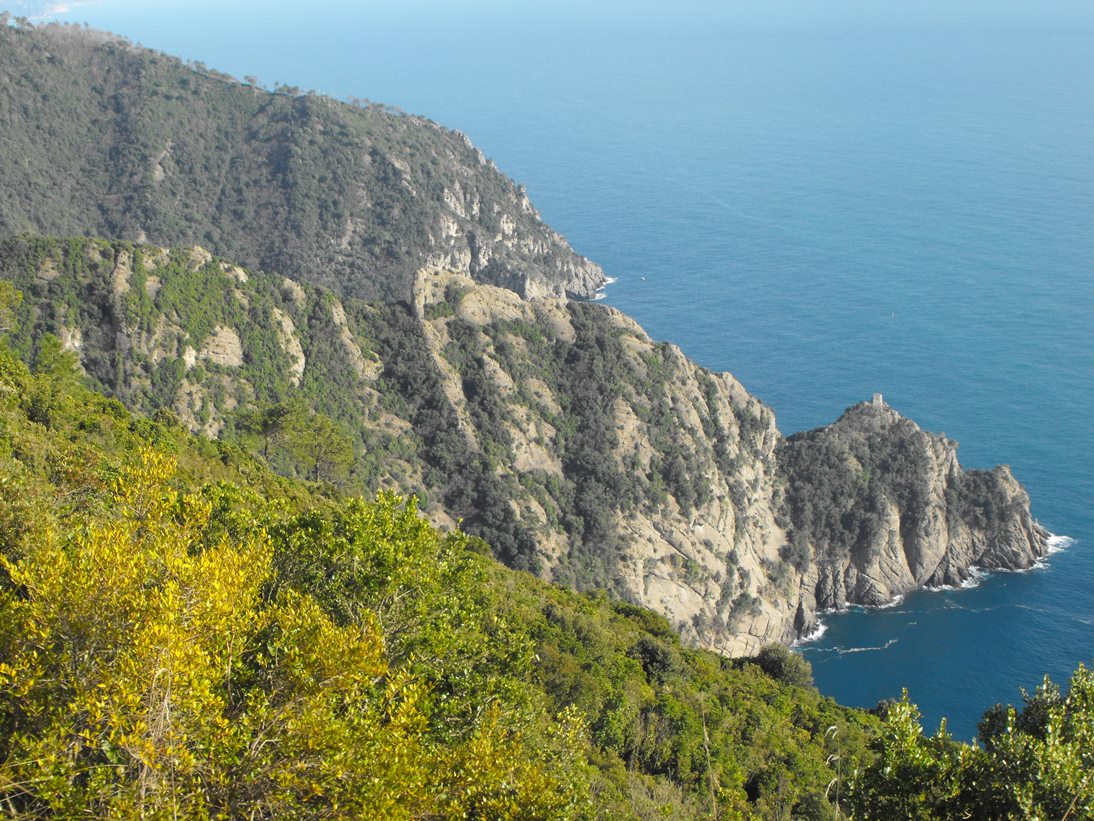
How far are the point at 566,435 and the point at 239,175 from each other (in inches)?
3353

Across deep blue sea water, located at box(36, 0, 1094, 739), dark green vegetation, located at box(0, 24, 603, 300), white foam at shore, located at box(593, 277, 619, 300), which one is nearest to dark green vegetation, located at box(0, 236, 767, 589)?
deep blue sea water, located at box(36, 0, 1094, 739)

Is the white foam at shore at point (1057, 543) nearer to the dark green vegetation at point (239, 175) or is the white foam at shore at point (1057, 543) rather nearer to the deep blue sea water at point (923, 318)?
the deep blue sea water at point (923, 318)

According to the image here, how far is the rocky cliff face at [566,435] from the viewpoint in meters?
69.9

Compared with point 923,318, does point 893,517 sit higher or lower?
lower

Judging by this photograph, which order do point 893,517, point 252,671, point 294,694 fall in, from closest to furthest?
point 294,694 → point 252,671 → point 893,517

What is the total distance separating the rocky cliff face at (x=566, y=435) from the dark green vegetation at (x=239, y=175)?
50.2 meters

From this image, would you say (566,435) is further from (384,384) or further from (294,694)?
(294,694)

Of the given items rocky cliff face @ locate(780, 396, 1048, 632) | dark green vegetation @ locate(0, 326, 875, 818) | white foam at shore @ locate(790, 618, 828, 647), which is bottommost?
dark green vegetation @ locate(0, 326, 875, 818)

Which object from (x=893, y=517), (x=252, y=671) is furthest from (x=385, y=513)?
(x=893, y=517)

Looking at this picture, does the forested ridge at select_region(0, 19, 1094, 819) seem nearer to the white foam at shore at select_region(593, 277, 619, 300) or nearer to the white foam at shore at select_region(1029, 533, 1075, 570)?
the white foam at shore at select_region(1029, 533, 1075, 570)

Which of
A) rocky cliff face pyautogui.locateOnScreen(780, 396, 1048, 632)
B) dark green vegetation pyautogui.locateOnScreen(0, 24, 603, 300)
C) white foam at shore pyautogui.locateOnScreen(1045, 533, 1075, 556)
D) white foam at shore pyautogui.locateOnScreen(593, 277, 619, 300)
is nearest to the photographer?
white foam at shore pyautogui.locateOnScreen(1045, 533, 1075, 556)

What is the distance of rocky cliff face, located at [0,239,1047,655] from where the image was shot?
69875 millimetres

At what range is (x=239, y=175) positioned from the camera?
140m

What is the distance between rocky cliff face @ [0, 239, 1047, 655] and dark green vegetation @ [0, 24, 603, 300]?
1976 inches
